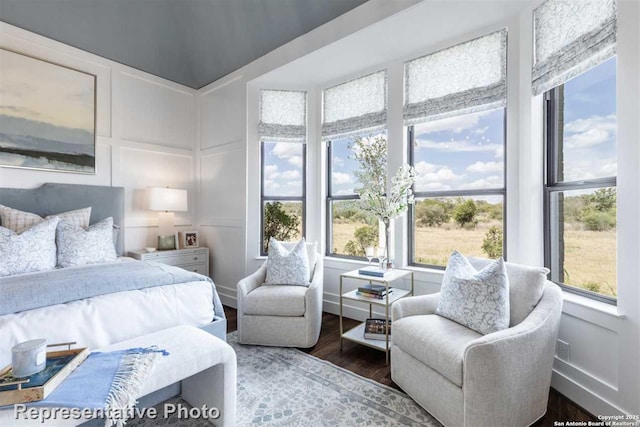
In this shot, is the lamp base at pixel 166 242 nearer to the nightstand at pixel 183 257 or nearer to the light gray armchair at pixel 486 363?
the nightstand at pixel 183 257

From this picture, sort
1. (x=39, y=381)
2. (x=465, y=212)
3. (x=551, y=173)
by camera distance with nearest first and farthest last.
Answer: (x=39, y=381) → (x=551, y=173) → (x=465, y=212)

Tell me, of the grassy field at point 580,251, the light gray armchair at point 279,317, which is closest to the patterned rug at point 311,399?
the light gray armchair at point 279,317

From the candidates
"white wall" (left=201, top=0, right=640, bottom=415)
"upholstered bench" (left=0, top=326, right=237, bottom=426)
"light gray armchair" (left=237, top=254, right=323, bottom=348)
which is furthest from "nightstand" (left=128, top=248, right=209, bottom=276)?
"upholstered bench" (left=0, top=326, right=237, bottom=426)

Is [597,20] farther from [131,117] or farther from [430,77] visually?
[131,117]

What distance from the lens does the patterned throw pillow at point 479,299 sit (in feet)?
5.97

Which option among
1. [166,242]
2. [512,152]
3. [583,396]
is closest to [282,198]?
[166,242]

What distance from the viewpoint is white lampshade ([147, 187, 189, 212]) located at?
3.68 m

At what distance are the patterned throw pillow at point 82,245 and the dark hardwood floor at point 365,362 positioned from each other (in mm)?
1408

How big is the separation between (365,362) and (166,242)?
2.81 meters

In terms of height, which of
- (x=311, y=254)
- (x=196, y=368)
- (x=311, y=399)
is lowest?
(x=311, y=399)

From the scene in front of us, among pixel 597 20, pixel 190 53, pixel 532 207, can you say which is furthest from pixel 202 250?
pixel 597 20

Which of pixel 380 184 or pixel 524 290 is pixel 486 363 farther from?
pixel 380 184

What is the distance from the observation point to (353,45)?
305 cm

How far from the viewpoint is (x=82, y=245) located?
2775 millimetres
